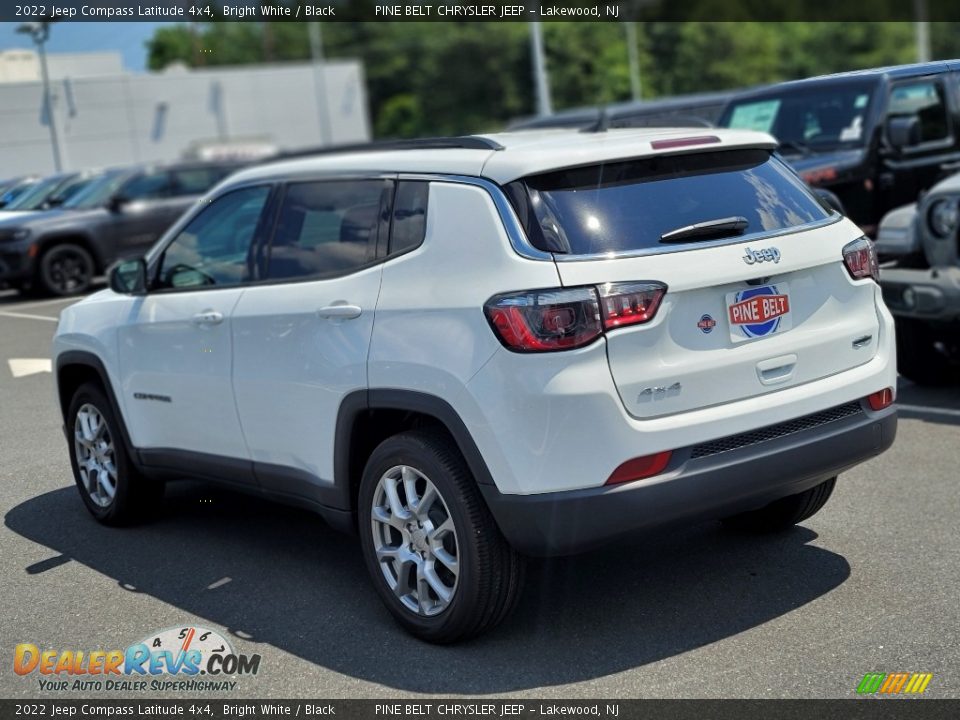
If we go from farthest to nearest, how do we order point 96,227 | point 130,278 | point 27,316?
1. point 96,227
2. point 27,316
3. point 130,278

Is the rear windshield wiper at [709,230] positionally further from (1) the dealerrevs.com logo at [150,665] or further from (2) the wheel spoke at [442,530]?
(1) the dealerrevs.com logo at [150,665]

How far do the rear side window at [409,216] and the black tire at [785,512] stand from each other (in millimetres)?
1901

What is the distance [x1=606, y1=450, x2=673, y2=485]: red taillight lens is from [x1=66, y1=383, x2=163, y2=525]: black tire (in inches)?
117

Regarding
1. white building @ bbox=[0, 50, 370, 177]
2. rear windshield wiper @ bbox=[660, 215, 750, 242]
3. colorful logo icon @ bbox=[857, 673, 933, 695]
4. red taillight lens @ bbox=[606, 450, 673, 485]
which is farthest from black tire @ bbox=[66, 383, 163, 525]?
white building @ bbox=[0, 50, 370, 177]

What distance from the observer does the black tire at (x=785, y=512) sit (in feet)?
17.7

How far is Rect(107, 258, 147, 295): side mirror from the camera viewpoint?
6.12m

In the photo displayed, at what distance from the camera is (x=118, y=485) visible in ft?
20.9

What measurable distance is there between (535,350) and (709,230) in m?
0.83

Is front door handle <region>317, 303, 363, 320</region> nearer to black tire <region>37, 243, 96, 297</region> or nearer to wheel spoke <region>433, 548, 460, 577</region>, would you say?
wheel spoke <region>433, 548, 460, 577</region>

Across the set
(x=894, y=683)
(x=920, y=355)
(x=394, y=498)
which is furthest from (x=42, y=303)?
(x=894, y=683)

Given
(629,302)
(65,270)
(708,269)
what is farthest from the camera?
(65,270)

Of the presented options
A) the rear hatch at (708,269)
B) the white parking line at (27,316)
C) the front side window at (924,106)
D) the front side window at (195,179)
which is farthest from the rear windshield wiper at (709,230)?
the front side window at (195,179)

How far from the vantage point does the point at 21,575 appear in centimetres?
579

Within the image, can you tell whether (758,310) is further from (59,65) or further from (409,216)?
(59,65)
